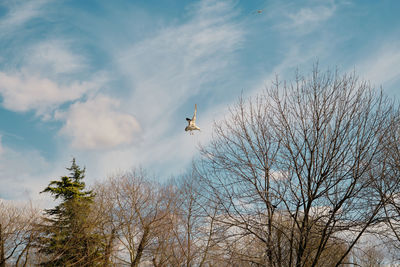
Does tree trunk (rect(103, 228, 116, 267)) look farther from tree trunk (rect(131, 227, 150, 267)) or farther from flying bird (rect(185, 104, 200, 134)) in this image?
flying bird (rect(185, 104, 200, 134))

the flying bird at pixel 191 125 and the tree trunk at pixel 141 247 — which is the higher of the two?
the flying bird at pixel 191 125

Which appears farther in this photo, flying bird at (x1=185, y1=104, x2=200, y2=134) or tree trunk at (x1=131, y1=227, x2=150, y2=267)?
tree trunk at (x1=131, y1=227, x2=150, y2=267)

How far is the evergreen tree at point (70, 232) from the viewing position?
784 inches

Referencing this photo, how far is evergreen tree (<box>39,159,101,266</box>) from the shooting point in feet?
65.3

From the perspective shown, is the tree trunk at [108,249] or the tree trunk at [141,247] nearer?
the tree trunk at [108,249]

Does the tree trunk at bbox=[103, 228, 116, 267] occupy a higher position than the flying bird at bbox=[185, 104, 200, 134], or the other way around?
the flying bird at bbox=[185, 104, 200, 134]

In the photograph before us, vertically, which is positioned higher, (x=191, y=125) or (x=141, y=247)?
(x=191, y=125)

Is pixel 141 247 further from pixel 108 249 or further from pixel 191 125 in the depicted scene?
pixel 191 125

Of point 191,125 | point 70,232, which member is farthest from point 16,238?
point 191,125

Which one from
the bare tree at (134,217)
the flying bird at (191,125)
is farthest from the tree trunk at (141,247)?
the flying bird at (191,125)

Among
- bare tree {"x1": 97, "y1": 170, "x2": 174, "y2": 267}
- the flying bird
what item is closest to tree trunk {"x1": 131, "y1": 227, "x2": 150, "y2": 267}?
bare tree {"x1": 97, "y1": 170, "x2": 174, "y2": 267}

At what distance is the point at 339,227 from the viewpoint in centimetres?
809

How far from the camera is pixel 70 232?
2153 centimetres

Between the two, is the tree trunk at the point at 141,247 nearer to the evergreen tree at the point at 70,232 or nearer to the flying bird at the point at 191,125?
the evergreen tree at the point at 70,232
